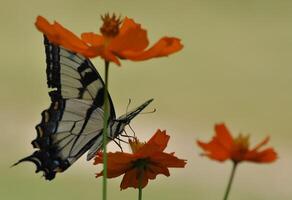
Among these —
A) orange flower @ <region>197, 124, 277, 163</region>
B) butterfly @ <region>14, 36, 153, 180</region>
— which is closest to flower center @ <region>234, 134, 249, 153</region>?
orange flower @ <region>197, 124, 277, 163</region>

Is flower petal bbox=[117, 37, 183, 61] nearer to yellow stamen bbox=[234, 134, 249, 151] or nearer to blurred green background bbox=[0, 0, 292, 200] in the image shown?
yellow stamen bbox=[234, 134, 249, 151]

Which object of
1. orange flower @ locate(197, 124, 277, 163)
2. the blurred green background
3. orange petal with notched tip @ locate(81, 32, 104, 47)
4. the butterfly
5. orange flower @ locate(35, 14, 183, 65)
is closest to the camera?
orange flower @ locate(197, 124, 277, 163)

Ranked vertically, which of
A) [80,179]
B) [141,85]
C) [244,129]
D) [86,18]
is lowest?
[80,179]

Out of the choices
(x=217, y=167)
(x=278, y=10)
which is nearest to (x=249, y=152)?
(x=217, y=167)

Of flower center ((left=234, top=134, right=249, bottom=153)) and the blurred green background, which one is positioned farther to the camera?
the blurred green background

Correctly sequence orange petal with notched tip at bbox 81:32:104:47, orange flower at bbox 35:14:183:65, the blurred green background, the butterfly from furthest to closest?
the blurred green background → the butterfly → orange petal with notched tip at bbox 81:32:104:47 → orange flower at bbox 35:14:183:65

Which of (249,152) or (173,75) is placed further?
(173,75)

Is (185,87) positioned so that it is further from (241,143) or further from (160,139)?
(241,143)

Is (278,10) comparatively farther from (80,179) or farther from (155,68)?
(80,179)
